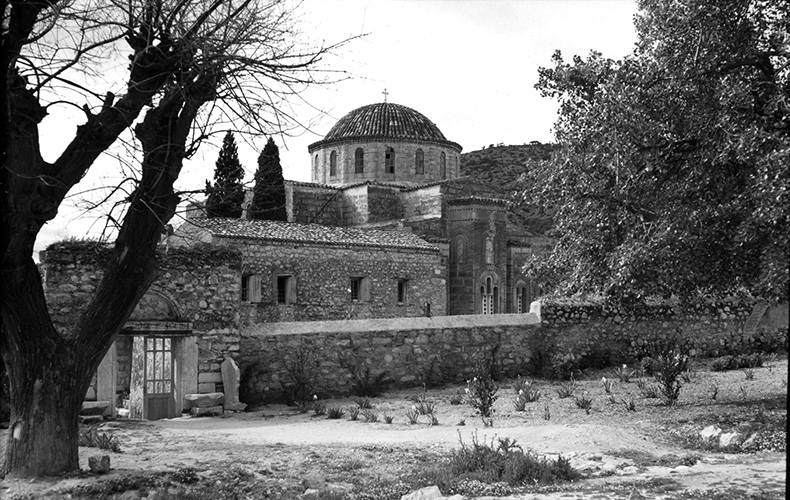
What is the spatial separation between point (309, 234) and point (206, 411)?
50.3 ft

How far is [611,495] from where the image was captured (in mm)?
A: 6945

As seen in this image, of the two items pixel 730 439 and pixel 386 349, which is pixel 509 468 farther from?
pixel 386 349

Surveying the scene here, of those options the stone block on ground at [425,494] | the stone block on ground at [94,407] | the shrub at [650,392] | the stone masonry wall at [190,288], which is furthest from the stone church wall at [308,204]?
the stone block on ground at [425,494]

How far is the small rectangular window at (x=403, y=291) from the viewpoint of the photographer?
2908 cm

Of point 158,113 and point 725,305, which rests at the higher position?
point 158,113

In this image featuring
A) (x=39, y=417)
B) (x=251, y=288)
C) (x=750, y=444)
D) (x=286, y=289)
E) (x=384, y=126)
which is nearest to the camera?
(x=39, y=417)

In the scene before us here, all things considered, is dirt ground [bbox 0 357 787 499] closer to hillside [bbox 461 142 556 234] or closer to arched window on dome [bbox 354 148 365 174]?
arched window on dome [bbox 354 148 365 174]

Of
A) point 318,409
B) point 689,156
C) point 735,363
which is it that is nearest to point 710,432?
point 689,156

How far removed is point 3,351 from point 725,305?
15.5 m

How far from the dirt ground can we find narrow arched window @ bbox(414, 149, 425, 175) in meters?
26.7

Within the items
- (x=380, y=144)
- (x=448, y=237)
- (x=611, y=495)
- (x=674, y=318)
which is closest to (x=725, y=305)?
(x=674, y=318)

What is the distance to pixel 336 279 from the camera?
2725 cm

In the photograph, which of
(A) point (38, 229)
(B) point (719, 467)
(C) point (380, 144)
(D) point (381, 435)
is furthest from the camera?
(C) point (380, 144)

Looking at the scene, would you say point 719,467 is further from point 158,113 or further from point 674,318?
point 674,318
